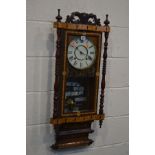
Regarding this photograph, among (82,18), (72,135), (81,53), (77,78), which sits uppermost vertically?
(82,18)

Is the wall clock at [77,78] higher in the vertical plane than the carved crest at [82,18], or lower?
lower

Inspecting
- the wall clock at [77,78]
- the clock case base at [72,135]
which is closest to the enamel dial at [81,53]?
the wall clock at [77,78]

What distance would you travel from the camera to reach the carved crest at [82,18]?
1426 mm

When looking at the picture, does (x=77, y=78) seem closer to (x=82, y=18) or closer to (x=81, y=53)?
(x=81, y=53)

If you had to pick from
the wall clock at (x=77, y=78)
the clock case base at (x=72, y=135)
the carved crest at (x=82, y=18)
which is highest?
the carved crest at (x=82, y=18)

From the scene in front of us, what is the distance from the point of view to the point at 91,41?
4.94ft

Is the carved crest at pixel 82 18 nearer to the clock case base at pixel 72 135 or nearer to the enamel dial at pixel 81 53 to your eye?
the enamel dial at pixel 81 53

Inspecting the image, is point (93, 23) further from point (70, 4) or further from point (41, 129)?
point (41, 129)

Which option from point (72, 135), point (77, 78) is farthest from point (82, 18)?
point (72, 135)

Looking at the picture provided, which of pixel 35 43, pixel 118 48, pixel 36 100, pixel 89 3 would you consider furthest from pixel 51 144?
pixel 89 3

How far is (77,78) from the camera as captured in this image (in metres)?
1.50

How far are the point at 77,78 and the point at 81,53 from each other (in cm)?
13

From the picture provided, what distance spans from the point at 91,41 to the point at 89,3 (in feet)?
0.74

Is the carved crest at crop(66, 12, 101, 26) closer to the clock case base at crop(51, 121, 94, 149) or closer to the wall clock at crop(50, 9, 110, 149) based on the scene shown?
the wall clock at crop(50, 9, 110, 149)
